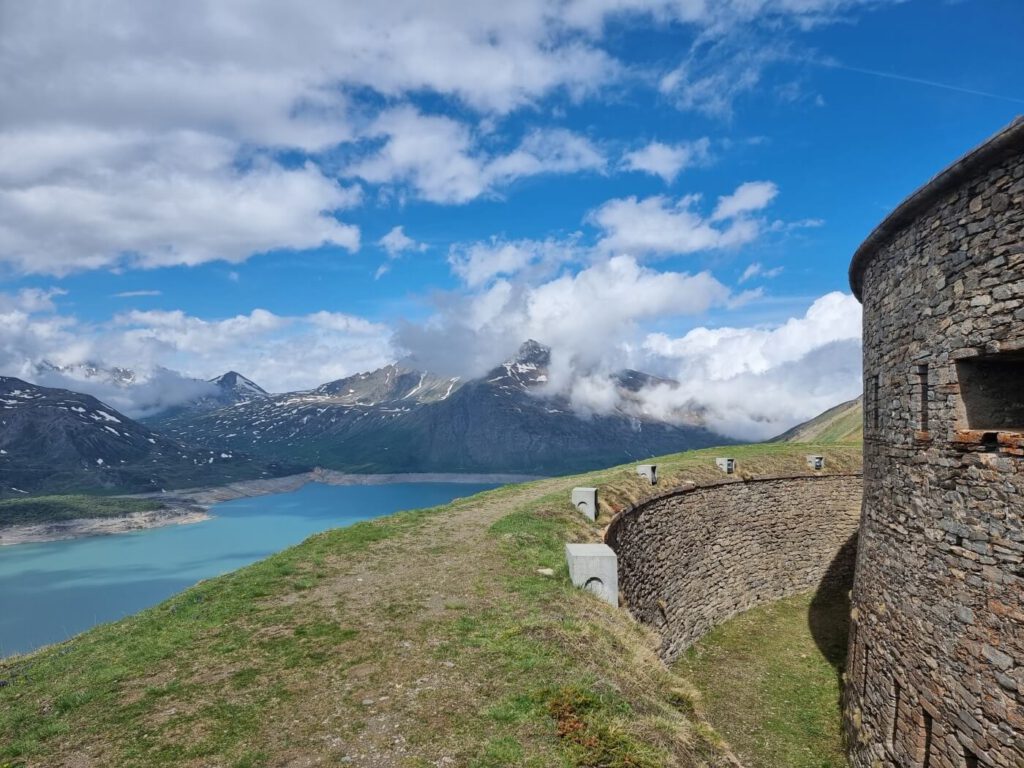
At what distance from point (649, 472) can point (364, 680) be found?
18.9 meters

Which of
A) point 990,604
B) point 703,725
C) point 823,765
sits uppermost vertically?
point 990,604

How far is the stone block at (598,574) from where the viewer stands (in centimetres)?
1359

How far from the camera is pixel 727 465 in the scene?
27.5 m

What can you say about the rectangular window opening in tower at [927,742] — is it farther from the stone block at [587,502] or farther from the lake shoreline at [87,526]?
the lake shoreline at [87,526]

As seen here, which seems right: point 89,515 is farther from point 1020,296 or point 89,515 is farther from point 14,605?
point 1020,296

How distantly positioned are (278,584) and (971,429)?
47.7ft

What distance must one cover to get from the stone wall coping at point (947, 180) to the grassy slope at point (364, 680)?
31.4 feet

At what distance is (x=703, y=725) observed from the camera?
8.99 metres

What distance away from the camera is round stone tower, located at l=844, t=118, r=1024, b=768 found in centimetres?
827

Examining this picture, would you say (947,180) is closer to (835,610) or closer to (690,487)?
(690,487)

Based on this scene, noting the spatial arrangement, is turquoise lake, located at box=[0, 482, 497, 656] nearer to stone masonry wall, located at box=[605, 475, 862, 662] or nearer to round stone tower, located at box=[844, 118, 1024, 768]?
stone masonry wall, located at box=[605, 475, 862, 662]

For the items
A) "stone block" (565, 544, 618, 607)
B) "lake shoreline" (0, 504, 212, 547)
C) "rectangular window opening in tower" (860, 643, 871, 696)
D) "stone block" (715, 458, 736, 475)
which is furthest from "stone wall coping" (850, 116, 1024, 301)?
"lake shoreline" (0, 504, 212, 547)

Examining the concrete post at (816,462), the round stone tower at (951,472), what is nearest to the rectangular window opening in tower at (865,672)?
the round stone tower at (951,472)

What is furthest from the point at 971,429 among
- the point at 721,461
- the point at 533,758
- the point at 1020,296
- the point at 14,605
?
the point at 14,605
